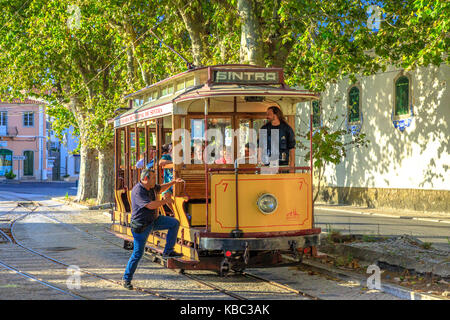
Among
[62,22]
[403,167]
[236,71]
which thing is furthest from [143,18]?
[236,71]

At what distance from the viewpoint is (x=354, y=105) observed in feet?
79.4

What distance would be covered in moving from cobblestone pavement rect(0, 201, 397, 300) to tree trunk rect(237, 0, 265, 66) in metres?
4.93

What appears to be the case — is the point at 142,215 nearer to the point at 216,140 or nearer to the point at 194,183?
the point at 194,183

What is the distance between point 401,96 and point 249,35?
9015 mm

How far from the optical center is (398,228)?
16.1 meters

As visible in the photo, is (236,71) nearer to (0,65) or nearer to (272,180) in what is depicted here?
(272,180)

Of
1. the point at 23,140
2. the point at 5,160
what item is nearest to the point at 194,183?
the point at 23,140

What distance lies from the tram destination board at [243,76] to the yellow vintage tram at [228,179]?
2cm

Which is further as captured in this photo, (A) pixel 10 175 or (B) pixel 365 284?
(A) pixel 10 175

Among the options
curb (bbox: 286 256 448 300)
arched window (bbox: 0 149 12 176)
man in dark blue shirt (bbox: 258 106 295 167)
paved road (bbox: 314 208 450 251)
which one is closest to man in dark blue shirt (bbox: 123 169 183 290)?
man in dark blue shirt (bbox: 258 106 295 167)

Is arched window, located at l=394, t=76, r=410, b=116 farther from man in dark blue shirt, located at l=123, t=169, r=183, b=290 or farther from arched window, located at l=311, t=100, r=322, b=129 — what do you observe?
man in dark blue shirt, located at l=123, t=169, r=183, b=290

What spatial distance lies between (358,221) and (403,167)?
173 inches

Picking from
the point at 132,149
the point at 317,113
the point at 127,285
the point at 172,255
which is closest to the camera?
the point at 127,285

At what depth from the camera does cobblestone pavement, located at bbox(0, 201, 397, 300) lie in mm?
8930
